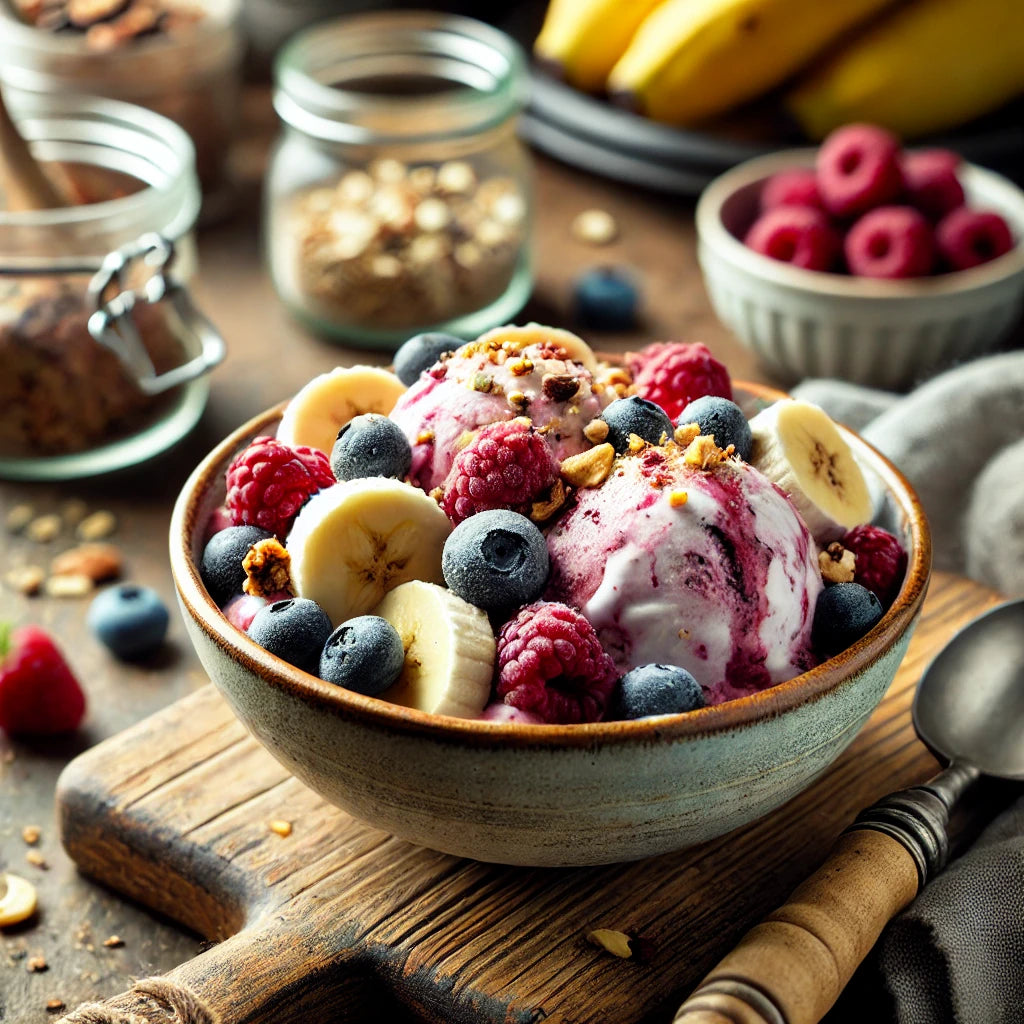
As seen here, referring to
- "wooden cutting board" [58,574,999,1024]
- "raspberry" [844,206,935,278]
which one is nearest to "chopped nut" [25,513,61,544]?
"wooden cutting board" [58,574,999,1024]

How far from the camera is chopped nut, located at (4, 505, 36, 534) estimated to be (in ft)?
5.18

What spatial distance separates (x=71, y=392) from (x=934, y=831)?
3.78 ft

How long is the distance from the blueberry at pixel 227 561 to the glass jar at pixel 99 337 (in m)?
0.63

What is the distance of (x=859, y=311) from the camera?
1.70 meters

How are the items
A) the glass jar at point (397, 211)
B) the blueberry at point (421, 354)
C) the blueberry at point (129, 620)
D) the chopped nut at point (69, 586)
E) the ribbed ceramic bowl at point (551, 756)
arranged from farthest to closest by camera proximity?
the glass jar at point (397, 211), the chopped nut at point (69, 586), the blueberry at point (129, 620), the blueberry at point (421, 354), the ribbed ceramic bowl at point (551, 756)

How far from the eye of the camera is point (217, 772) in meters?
1.10

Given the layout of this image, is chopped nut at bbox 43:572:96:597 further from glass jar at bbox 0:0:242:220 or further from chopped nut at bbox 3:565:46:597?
glass jar at bbox 0:0:242:220

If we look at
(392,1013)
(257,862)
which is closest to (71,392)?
(257,862)

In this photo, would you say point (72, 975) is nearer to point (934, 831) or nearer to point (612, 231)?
point (934, 831)

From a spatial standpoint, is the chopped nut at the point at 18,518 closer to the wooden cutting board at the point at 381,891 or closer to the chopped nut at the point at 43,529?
the chopped nut at the point at 43,529

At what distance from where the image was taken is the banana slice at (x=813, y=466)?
1.00 meters

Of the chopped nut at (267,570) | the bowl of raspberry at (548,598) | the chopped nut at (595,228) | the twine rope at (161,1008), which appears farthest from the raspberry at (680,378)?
the chopped nut at (595,228)

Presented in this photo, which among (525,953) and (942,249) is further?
(942,249)

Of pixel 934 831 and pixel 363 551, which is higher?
pixel 363 551
